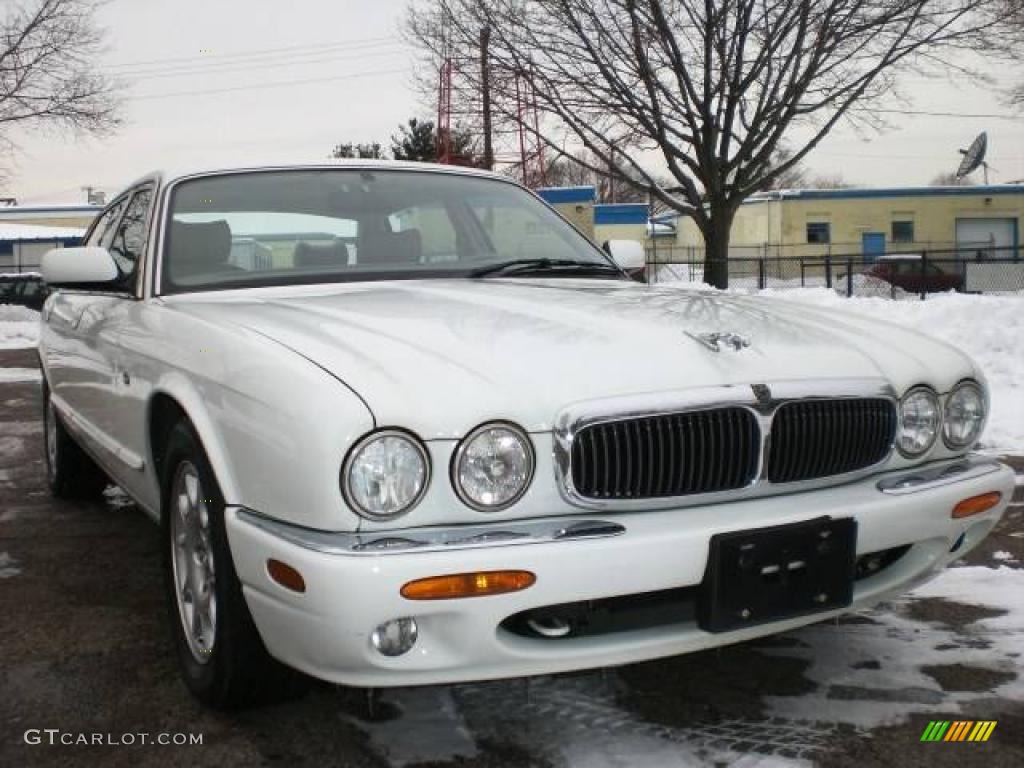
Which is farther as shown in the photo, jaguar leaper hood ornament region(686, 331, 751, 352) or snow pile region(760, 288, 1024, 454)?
snow pile region(760, 288, 1024, 454)

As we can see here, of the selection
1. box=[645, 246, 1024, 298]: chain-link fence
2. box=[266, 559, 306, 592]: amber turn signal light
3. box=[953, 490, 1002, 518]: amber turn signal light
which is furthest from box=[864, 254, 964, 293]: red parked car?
box=[266, 559, 306, 592]: amber turn signal light

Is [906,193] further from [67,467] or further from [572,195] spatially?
[67,467]

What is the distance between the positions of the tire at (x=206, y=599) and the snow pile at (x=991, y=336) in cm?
321

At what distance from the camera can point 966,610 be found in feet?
11.5

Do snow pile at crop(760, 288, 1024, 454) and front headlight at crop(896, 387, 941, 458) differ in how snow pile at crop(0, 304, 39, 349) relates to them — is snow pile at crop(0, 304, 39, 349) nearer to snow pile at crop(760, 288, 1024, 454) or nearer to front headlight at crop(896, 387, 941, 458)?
snow pile at crop(760, 288, 1024, 454)

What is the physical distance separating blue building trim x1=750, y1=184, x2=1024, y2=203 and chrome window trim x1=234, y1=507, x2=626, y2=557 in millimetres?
46294

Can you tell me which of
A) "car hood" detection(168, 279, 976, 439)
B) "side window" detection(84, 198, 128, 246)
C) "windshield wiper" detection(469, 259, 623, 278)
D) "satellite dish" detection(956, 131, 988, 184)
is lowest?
"car hood" detection(168, 279, 976, 439)

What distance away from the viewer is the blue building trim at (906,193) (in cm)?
4631

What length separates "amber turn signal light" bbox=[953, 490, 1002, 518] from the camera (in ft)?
9.14

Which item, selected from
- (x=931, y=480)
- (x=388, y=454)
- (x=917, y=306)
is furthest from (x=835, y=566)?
(x=917, y=306)

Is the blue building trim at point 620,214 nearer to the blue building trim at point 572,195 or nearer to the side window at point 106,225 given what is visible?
the blue building trim at point 572,195

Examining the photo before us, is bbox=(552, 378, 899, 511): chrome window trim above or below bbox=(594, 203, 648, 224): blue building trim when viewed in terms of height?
below

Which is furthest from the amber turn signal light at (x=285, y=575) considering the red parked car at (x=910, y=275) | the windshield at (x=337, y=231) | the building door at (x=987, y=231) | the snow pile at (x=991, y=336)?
the building door at (x=987, y=231)

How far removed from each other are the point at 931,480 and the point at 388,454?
1.48 m
